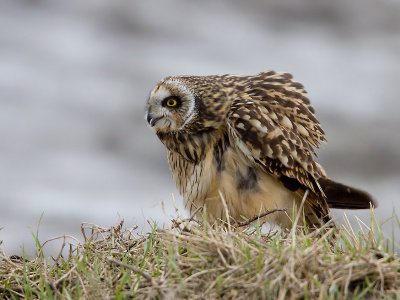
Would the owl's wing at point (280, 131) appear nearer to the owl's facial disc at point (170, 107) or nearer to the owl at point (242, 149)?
the owl at point (242, 149)

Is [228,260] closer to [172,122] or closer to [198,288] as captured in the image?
[198,288]

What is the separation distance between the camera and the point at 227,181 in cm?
544

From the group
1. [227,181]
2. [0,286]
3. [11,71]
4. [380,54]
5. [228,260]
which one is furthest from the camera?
[380,54]

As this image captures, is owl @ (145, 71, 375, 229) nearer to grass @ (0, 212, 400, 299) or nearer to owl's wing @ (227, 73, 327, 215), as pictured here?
owl's wing @ (227, 73, 327, 215)

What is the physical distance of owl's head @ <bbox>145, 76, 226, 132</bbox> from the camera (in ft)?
18.3

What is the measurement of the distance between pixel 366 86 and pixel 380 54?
157cm

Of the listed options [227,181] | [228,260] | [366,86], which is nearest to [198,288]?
[228,260]

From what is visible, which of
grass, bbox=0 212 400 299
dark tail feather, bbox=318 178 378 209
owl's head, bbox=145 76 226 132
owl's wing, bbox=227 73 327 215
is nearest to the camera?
grass, bbox=0 212 400 299

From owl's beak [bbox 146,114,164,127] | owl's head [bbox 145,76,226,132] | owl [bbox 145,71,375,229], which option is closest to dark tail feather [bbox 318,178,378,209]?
owl [bbox 145,71,375,229]

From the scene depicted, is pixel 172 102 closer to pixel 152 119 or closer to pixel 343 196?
pixel 152 119

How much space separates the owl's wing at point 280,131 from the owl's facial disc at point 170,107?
0.34m

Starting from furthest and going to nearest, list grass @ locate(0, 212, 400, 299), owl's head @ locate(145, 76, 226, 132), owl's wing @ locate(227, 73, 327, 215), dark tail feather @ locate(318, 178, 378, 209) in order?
1. dark tail feather @ locate(318, 178, 378, 209)
2. owl's head @ locate(145, 76, 226, 132)
3. owl's wing @ locate(227, 73, 327, 215)
4. grass @ locate(0, 212, 400, 299)

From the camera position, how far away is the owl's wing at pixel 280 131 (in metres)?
5.36

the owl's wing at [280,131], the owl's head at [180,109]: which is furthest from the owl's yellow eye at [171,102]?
the owl's wing at [280,131]
